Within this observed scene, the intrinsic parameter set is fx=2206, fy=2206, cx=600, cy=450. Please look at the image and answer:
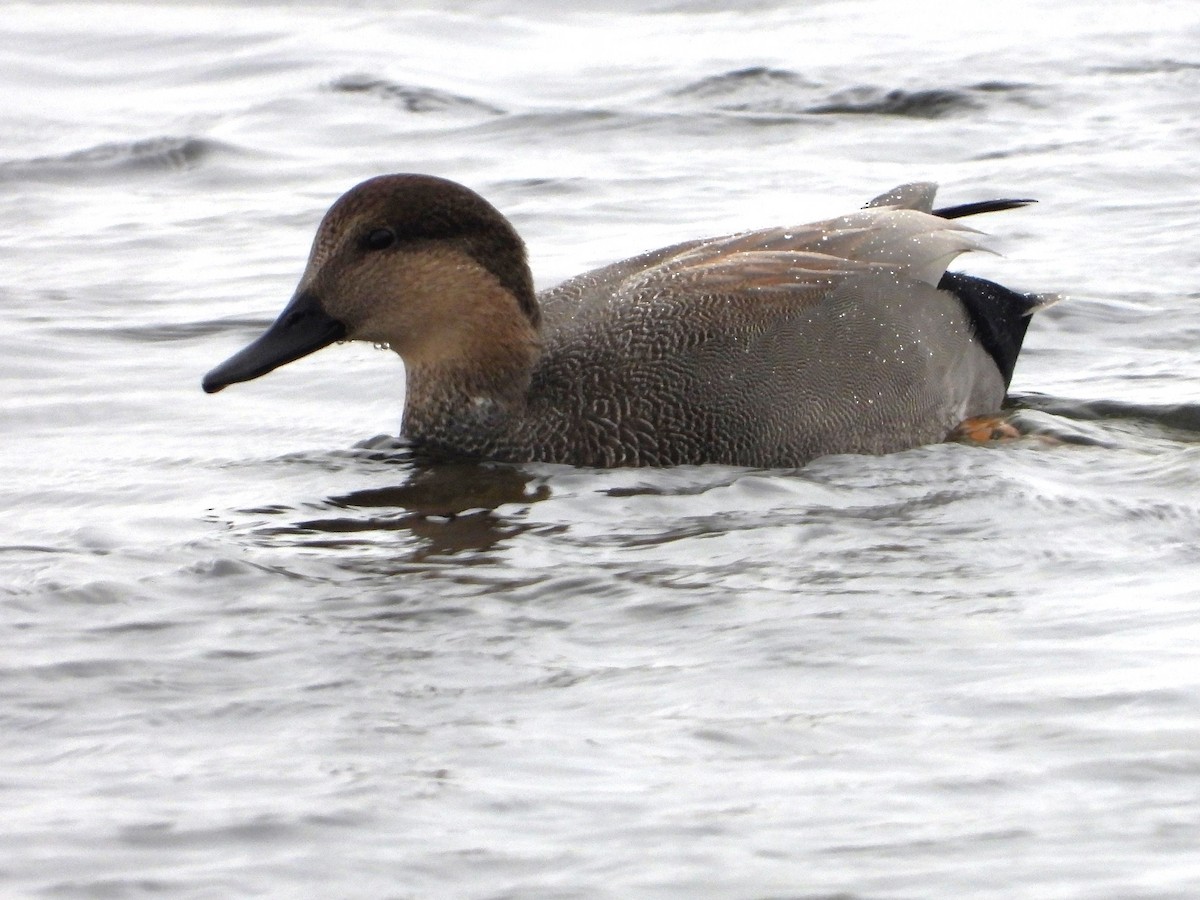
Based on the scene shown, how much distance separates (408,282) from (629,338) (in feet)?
2.41

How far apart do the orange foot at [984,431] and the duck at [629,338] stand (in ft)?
0.31

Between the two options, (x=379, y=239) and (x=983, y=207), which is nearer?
(x=379, y=239)

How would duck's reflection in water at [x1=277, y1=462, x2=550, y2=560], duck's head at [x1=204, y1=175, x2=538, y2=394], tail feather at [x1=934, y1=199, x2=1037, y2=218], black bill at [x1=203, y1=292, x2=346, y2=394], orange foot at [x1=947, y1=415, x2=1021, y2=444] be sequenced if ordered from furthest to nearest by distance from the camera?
1. tail feather at [x1=934, y1=199, x2=1037, y2=218]
2. orange foot at [x1=947, y1=415, x2=1021, y2=444]
3. duck's head at [x1=204, y1=175, x2=538, y2=394]
4. black bill at [x1=203, y1=292, x2=346, y2=394]
5. duck's reflection in water at [x1=277, y1=462, x2=550, y2=560]

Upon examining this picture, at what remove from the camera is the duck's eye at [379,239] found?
273 inches

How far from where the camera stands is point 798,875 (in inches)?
155

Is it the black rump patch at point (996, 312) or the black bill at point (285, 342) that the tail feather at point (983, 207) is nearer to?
the black rump patch at point (996, 312)

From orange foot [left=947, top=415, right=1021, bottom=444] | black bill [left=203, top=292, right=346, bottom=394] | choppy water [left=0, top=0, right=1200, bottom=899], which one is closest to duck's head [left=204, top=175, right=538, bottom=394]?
black bill [left=203, top=292, right=346, bottom=394]

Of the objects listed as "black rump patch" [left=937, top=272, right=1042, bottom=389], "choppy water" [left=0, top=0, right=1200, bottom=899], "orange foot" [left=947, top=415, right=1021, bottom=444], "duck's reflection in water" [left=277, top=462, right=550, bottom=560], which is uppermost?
"black rump patch" [left=937, top=272, right=1042, bottom=389]

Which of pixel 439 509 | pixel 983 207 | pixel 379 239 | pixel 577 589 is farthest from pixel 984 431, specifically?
pixel 577 589

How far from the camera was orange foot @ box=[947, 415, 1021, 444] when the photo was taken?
7.37 meters

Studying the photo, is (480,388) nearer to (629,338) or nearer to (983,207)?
(629,338)

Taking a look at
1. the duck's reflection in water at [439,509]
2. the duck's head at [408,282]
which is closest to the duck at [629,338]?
the duck's head at [408,282]

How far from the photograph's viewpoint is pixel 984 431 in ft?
24.4

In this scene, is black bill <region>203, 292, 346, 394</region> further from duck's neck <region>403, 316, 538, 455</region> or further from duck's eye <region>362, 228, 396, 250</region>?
duck's neck <region>403, 316, 538, 455</region>
